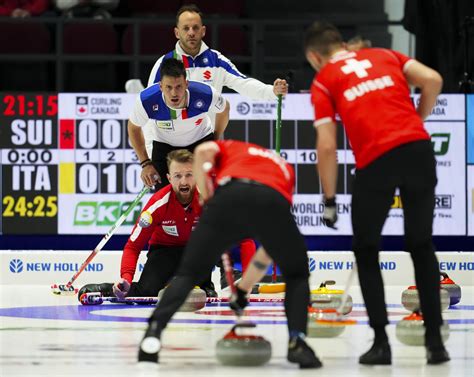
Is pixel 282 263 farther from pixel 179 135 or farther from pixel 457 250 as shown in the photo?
pixel 457 250

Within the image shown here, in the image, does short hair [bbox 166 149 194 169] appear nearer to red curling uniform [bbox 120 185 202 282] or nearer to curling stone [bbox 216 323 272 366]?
red curling uniform [bbox 120 185 202 282]

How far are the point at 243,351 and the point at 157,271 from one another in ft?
10.0

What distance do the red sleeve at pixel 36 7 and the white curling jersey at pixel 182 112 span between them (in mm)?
4306

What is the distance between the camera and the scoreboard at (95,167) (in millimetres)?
10219

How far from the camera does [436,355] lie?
4871 millimetres

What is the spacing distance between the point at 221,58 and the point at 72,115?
2385 millimetres

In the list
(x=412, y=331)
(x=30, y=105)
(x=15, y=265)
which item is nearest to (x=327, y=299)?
(x=412, y=331)

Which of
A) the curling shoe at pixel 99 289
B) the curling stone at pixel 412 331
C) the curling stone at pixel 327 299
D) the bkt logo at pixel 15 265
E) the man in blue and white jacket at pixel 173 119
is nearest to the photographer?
the curling stone at pixel 412 331

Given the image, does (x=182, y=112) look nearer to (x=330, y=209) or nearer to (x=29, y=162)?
(x=330, y=209)

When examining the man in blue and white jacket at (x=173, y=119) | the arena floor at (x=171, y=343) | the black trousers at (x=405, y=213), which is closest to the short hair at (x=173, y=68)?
the man in blue and white jacket at (x=173, y=119)

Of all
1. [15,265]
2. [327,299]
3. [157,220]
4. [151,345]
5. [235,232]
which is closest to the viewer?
[151,345]

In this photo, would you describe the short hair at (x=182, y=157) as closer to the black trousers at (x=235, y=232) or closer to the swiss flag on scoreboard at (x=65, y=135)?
the black trousers at (x=235, y=232)

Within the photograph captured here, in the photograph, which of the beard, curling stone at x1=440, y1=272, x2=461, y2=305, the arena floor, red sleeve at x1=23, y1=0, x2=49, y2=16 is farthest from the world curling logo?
red sleeve at x1=23, y1=0, x2=49, y2=16

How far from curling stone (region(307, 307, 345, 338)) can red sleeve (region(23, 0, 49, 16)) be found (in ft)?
21.8
